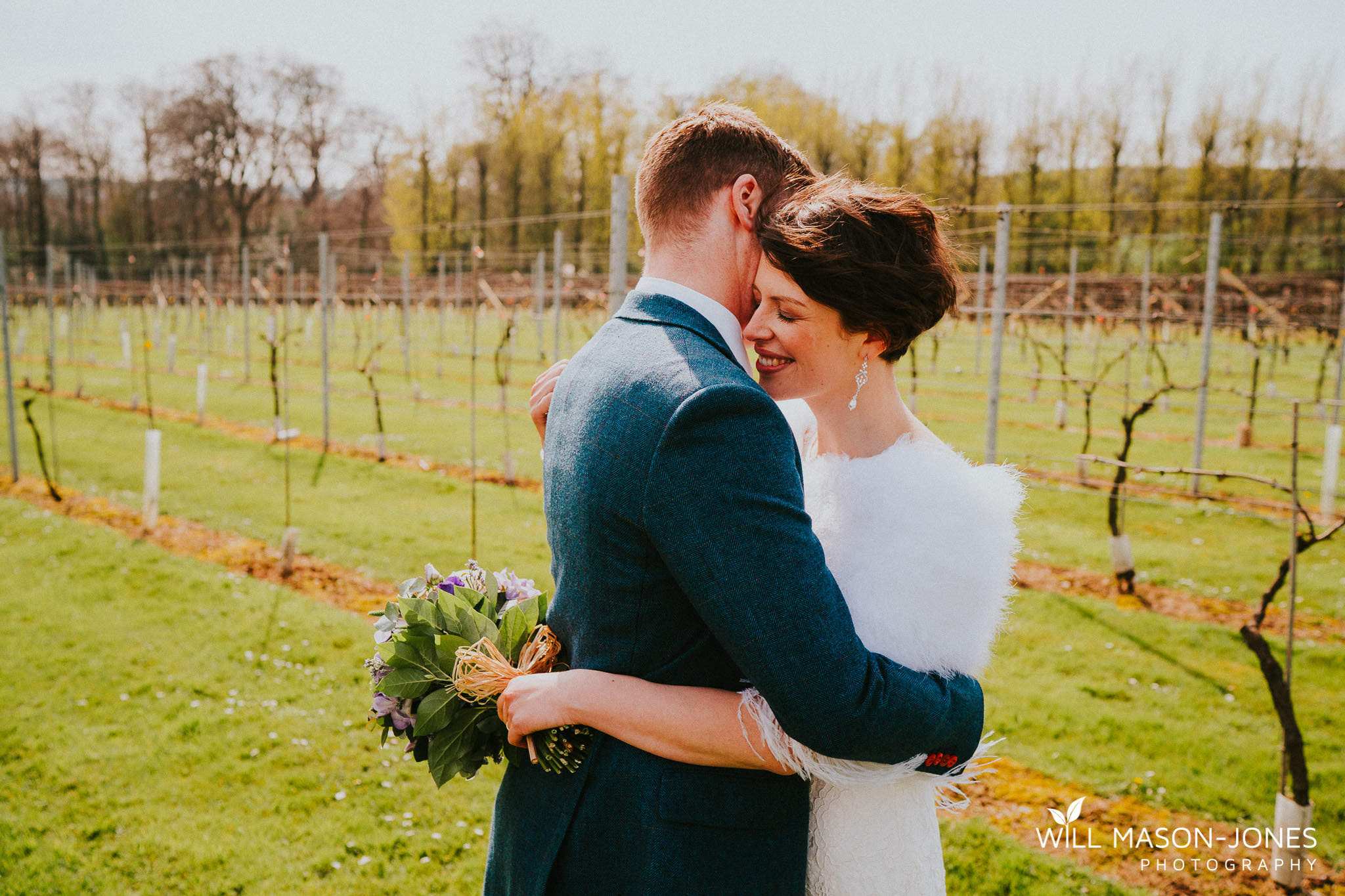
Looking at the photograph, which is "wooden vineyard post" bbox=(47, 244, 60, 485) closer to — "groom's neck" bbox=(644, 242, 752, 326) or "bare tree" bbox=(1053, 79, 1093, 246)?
"groom's neck" bbox=(644, 242, 752, 326)

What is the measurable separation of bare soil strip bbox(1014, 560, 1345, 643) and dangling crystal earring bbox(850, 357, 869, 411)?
17.7 feet

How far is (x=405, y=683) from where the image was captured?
1.66 metres

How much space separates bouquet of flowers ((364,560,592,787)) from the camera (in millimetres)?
1565

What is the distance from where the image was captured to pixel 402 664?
1.68 meters

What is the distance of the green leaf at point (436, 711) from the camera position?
1632 millimetres

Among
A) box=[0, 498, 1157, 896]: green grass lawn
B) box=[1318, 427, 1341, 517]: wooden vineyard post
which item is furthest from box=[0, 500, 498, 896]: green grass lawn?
A: box=[1318, 427, 1341, 517]: wooden vineyard post

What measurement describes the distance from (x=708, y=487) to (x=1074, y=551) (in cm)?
863

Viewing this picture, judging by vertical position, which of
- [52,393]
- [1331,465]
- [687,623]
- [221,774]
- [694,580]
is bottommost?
[221,774]

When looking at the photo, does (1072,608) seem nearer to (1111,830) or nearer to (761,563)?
(1111,830)

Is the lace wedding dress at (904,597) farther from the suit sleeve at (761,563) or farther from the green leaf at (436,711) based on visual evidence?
the green leaf at (436,711)

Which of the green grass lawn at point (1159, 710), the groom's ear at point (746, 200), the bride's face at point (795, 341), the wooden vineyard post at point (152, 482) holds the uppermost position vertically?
the groom's ear at point (746, 200)

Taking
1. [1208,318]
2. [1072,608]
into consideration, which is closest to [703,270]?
[1072,608]

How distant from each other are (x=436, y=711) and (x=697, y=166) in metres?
1.17

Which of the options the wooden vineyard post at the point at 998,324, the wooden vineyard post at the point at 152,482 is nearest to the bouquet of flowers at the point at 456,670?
the wooden vineyard post at the point at 998,324
